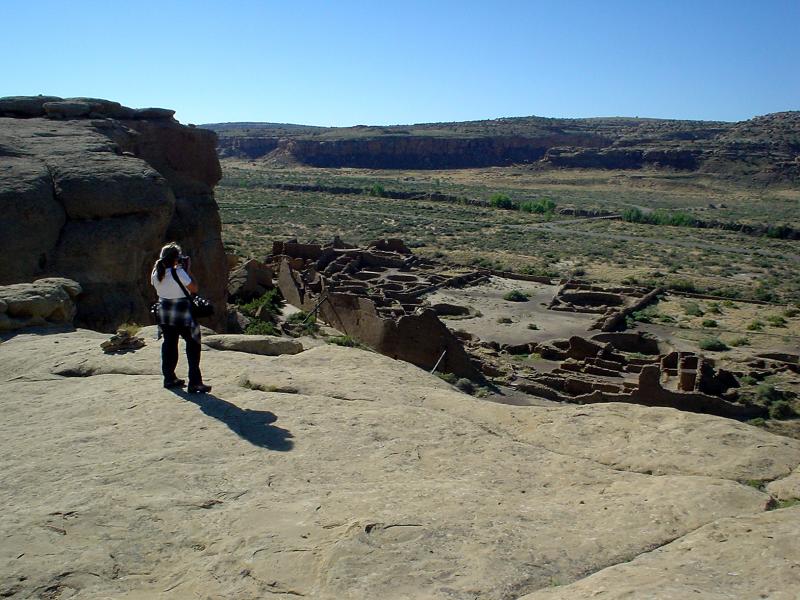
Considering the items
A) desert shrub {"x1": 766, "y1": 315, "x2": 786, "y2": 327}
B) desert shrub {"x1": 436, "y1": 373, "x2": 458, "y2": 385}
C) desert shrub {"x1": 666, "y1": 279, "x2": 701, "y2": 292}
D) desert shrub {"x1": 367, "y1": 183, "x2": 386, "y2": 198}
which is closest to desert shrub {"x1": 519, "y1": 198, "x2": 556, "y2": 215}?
desert shrub {"x1": 367, "y1": 183, "x2": 386, "y2": 198}

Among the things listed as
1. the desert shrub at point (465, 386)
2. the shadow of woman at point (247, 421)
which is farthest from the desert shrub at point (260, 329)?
the shadow of woman at point (247, 421)

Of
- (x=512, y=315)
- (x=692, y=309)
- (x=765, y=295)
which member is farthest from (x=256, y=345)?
(x=765, y=295)

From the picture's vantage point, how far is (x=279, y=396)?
7668 mm

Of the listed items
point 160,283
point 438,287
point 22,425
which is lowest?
point 438,287

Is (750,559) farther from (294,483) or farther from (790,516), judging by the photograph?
(294,483)

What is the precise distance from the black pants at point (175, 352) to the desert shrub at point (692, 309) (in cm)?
2857

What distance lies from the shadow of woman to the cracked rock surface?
2 cm

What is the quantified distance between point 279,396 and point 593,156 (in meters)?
114

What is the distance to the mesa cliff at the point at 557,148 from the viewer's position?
104125mm

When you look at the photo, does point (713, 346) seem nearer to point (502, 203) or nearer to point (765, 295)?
point (765, 295)

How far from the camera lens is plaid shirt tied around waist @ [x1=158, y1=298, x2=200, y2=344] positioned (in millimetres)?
7555

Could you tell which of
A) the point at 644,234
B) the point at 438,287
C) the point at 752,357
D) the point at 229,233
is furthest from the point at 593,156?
the point at 752,357

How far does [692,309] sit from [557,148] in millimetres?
91907

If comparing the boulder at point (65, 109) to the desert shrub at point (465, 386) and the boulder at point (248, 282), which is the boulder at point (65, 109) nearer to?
the boulder at point (248, 282)
